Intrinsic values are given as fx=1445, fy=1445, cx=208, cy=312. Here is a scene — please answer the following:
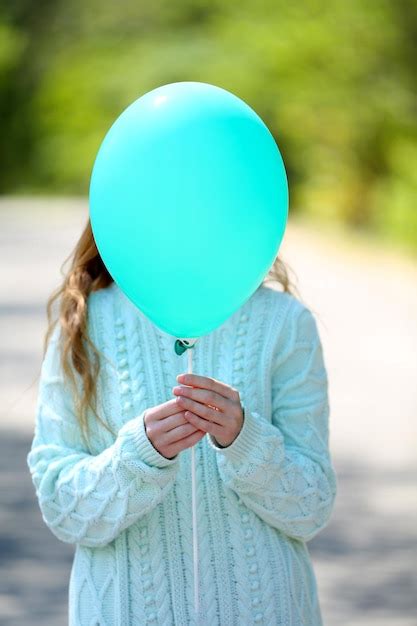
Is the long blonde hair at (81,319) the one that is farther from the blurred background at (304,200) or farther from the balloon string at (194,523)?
the blurred background at (304,200)

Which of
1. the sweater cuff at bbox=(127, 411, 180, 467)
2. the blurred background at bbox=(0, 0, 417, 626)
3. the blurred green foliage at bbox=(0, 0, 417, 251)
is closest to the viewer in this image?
the sweater cuff at bbox=(127, 411, 180, 467)

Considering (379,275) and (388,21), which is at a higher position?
(388,21)

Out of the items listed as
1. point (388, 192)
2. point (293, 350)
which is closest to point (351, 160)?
point (388, 192)

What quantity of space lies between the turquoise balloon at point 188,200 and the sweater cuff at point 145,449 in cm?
19

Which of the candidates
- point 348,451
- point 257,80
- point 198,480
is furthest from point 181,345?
point 257,80

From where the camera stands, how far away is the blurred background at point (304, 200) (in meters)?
5.76

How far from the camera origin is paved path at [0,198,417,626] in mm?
5164

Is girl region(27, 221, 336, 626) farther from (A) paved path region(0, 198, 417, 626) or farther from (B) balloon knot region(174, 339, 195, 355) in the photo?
(A) paved path region(0, 198, 417, 626)

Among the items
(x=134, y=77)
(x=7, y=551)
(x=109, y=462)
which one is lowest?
(x=134, y=77)

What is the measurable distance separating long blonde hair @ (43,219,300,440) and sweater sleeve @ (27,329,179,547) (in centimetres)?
3

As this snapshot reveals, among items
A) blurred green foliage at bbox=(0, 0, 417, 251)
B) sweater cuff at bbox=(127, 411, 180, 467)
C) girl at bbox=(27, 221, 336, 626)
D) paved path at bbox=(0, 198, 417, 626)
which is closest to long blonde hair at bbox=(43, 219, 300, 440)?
girl at bbox=(27, 221, 336, 626)

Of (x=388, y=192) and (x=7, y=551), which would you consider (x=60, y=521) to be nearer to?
(x=7, y=551)

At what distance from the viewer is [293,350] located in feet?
8.44

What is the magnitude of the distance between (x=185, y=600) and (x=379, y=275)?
545 inches
